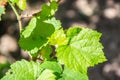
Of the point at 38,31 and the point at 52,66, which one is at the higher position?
the point at 38,31

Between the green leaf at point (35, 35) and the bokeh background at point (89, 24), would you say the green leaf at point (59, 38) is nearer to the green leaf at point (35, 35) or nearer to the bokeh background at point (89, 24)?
the green leaf at point (35, 35)

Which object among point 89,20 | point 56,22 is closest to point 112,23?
point 89,20

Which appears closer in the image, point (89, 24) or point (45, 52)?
point (45, 52)

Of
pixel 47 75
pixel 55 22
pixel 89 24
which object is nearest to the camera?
pixel 47 75

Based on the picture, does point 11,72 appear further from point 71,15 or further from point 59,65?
point 71,15

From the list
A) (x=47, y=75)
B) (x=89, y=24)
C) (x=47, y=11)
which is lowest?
(x=47, y=75)

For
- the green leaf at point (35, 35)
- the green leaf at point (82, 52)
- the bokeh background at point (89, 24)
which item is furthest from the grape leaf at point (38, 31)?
the bokeh background at point (89, 24)

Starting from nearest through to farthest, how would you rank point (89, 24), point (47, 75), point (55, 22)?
point (47, 75) < point (55, 22) < point (89, 24)

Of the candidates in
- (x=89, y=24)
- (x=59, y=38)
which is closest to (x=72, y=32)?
(x=59, y=38)

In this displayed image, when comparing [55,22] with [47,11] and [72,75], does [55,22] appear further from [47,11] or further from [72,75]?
[72,75]
